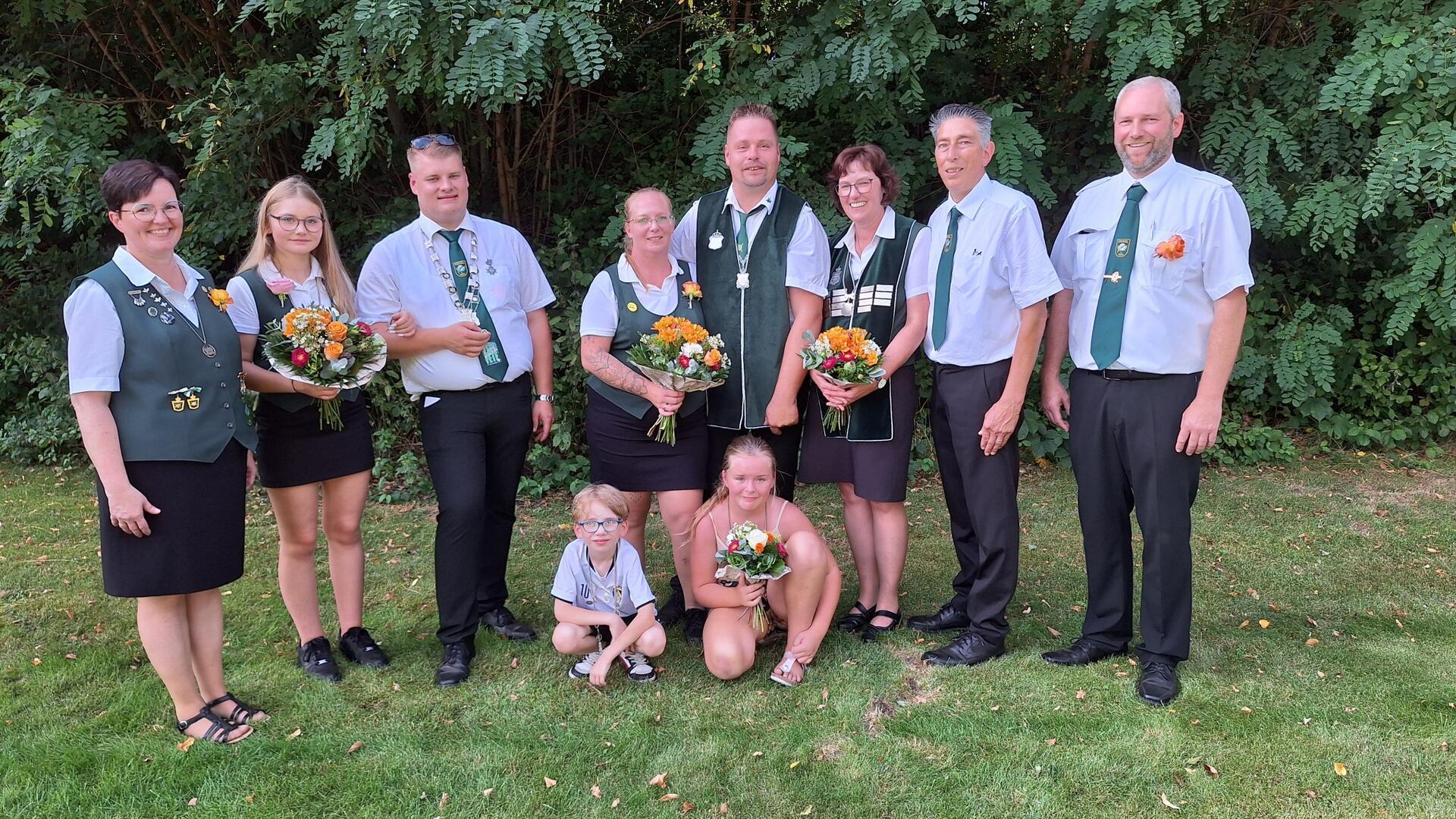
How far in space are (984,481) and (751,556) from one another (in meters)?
1.04

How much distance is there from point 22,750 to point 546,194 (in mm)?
5797

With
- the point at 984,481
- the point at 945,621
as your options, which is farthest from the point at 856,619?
the point at 984,481

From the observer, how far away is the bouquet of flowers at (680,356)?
3.85 meters

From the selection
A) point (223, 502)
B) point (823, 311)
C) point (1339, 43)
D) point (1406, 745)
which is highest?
point (1339, 43)

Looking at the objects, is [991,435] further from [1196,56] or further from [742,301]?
[1196,56]

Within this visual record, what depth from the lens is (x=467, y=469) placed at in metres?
3.98

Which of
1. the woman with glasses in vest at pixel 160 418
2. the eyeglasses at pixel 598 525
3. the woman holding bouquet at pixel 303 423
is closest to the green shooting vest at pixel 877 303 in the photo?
the eyeglasses at pixel 598 525

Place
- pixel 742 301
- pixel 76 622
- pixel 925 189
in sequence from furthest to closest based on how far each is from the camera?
1. pixel 925 189
2. pixel 76 622
3. pixel 742 301

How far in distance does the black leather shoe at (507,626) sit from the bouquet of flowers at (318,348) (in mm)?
1461

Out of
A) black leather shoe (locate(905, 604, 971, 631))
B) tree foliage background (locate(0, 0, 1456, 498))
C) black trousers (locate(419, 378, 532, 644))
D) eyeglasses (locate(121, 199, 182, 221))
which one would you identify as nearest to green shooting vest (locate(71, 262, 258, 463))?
eyeglasses (locate(121, 199, 182, 221))

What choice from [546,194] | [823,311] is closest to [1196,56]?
[823,311]

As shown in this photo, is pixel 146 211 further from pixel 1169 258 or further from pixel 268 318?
pixel 1169 258

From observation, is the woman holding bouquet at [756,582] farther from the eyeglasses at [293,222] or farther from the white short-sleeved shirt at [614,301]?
the eyeglasses at [293,222]

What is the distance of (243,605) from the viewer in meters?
4.98
